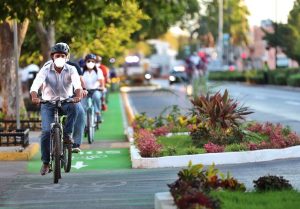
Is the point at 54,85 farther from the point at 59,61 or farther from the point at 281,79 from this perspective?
the point at 281,79

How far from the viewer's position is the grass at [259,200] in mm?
7984

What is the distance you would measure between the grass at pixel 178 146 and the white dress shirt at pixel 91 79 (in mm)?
3247

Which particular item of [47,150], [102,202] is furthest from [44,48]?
[102,202]

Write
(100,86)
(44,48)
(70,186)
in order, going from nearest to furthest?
(70,186), (100,86), (44,48)

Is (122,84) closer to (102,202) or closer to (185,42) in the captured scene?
(102,202)

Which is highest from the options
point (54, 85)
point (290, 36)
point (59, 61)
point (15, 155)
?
point (290, 36)

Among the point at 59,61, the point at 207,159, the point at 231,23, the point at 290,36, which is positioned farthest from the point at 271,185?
the point at 231,23

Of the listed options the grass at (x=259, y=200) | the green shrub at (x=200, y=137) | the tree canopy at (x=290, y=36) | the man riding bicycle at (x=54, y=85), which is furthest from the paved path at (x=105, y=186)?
the tree canopy at (x=290, y=36)

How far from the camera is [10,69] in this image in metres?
20.9

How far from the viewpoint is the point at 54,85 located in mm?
11953

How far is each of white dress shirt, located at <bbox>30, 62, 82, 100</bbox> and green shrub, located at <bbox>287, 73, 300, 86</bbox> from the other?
1653 inches

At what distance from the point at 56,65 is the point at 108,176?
1.80 metres

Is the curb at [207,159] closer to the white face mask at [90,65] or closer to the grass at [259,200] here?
the grass at [259,200]

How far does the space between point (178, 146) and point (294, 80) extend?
39.7 m
